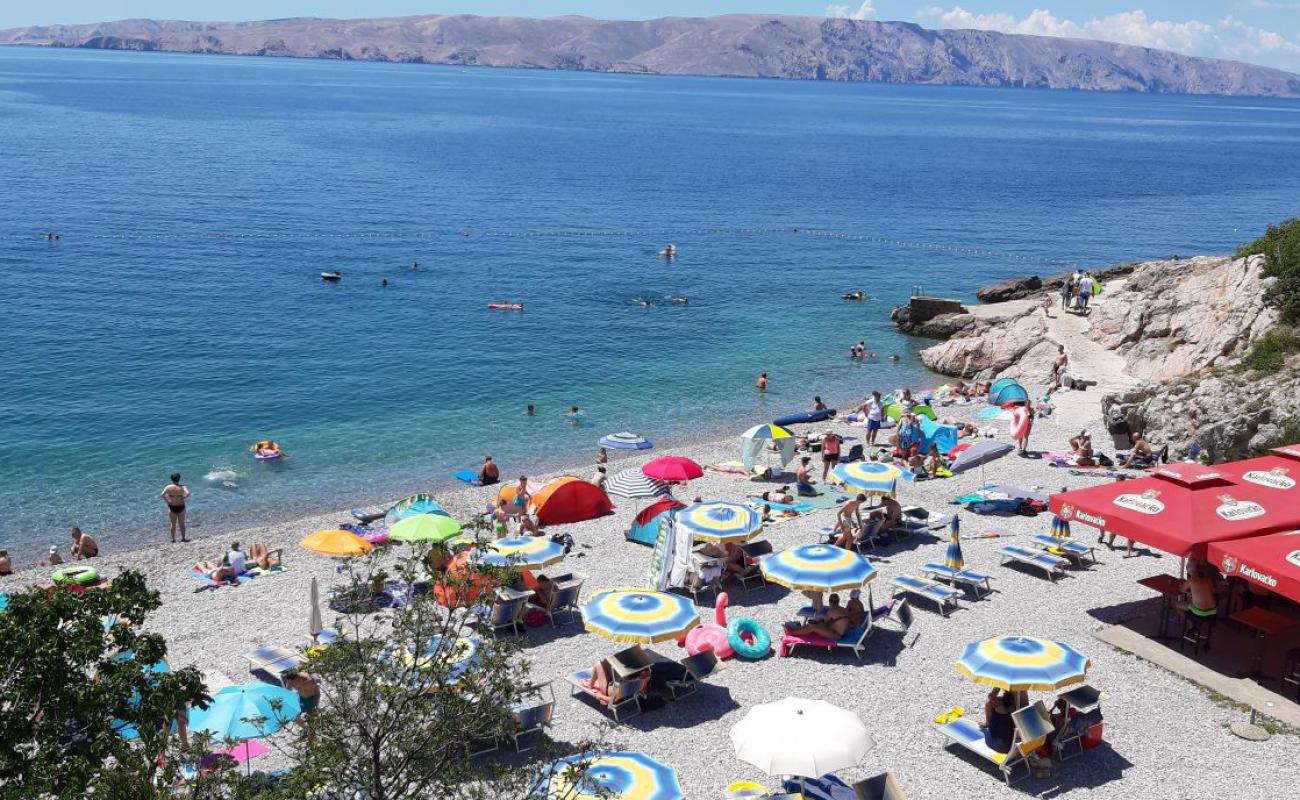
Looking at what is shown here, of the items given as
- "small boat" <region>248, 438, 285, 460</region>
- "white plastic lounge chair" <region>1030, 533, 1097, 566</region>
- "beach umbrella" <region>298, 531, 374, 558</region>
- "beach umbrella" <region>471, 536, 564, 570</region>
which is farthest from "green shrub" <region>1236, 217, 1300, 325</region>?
"small boat" <region>248, 438, 285, 460</region>

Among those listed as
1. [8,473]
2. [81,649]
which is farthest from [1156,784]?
[8,473]

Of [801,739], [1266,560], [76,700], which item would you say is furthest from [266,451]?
[1266,560]

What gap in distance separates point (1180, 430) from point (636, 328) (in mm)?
26831

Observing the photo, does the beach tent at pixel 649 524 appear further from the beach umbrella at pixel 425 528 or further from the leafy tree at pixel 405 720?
the leafy tree at pixel 405 720

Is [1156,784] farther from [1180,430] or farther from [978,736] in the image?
[1180,430]

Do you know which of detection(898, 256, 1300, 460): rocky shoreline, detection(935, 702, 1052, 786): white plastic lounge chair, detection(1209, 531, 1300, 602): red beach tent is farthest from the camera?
detection(898, 256, 1300, 460): rocky shoreline

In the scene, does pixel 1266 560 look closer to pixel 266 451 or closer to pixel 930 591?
pixel 930 591

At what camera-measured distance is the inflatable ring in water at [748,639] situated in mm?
16531

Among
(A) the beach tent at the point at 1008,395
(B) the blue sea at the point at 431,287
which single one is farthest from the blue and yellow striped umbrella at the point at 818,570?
(A) the beach tent at the point at 1008,395

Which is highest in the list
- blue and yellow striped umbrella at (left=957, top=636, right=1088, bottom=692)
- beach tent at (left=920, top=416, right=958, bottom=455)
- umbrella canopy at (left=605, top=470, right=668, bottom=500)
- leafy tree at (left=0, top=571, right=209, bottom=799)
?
leafy tree at (left=0, top=571, right=209, bottom=799)

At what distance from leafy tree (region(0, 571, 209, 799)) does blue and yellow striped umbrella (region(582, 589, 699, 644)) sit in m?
6.92

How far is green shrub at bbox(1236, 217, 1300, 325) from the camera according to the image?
29.0 metres

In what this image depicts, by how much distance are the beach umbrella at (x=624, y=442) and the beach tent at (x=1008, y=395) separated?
35.5ft

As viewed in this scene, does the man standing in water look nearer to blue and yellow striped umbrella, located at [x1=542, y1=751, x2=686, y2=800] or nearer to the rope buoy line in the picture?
blue and yellow striped umbrella, located at [x1=542, y1=751, x2=686, y2=800]
